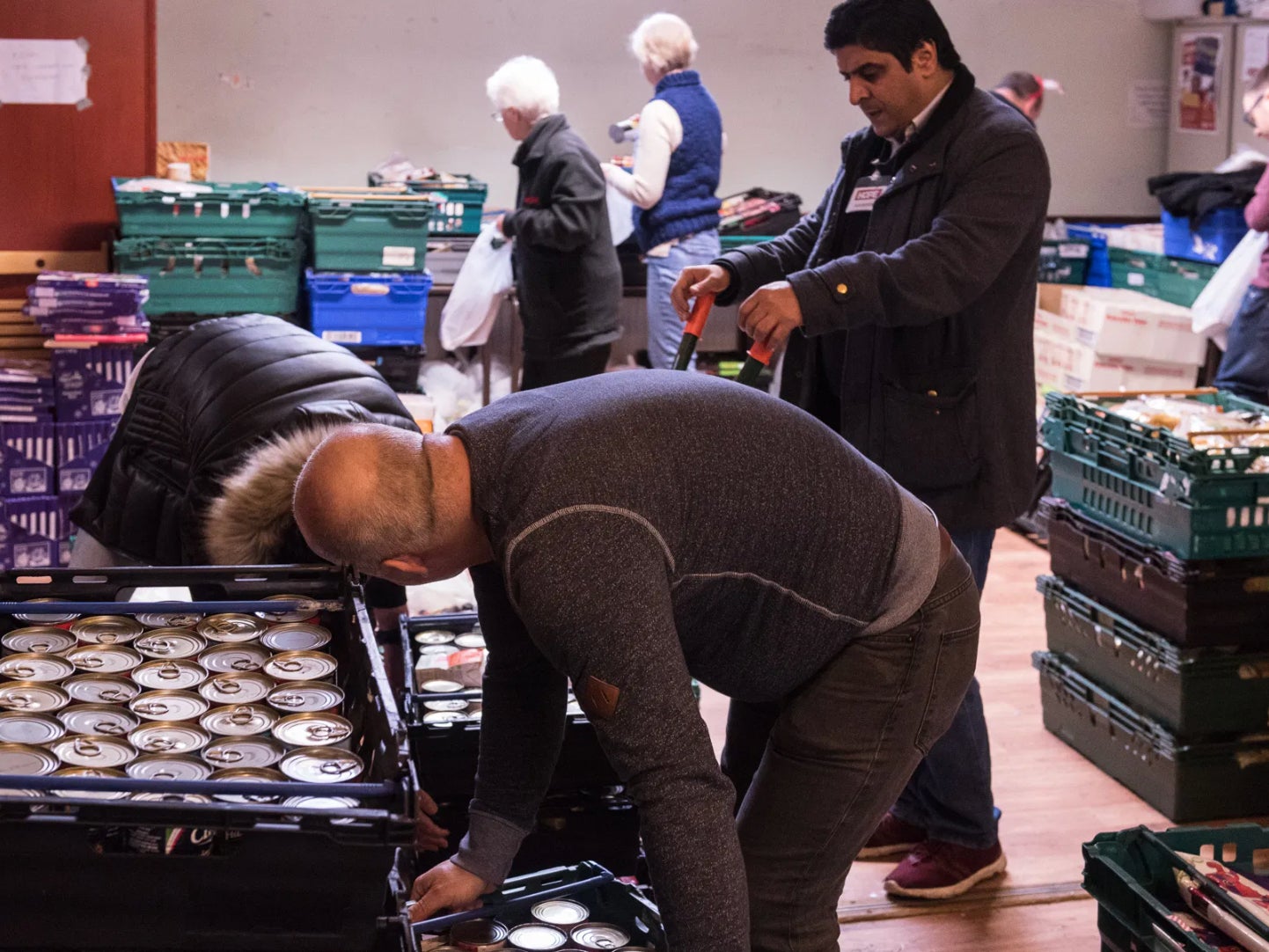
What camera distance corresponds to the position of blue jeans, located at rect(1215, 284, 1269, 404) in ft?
15.9

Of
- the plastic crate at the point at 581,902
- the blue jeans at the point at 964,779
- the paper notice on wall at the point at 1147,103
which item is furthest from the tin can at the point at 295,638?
the paper notice on wall at the point at 1147,103

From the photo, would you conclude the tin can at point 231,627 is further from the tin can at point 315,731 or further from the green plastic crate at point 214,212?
the green plastic crate at point 214,212

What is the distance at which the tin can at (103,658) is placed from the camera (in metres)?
1.89

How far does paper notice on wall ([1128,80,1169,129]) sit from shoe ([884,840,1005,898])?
255 inches

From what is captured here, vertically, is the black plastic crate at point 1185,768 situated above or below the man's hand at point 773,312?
below

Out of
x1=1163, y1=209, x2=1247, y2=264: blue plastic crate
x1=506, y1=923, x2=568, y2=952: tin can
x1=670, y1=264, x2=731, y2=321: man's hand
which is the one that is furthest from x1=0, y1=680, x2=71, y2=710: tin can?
x1=1163, y1=209, x2=1247, y2=264: blue plastic crate

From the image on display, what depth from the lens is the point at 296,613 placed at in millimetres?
2084

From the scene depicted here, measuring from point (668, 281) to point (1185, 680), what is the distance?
3.13 meters

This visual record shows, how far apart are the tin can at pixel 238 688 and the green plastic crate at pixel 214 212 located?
3.81 meters

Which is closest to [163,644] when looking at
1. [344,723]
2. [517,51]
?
[344,723]

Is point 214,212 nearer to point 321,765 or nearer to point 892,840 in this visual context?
point 892,840

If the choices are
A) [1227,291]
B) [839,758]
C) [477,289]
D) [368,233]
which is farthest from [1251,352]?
[839,758]

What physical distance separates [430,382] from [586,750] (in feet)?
15.6

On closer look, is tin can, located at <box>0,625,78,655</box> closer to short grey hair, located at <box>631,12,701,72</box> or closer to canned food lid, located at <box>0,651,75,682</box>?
canned food lid, located at <box>0,651,75,682</box>
